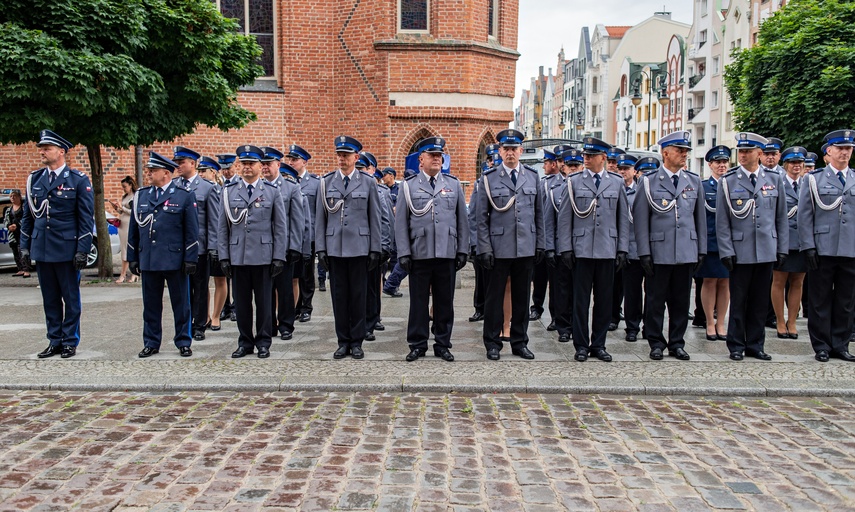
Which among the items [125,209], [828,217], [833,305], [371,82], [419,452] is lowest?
[419,452]

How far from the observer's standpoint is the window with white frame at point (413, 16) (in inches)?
803

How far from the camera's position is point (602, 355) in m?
8.52

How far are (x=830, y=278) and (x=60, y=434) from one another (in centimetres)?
740

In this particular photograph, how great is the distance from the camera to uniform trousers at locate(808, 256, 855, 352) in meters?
8.58

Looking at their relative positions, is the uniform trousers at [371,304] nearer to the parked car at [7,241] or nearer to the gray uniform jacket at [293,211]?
the gray uniform jacket at [293,211]

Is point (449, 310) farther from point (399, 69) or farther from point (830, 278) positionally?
point (399, 69)

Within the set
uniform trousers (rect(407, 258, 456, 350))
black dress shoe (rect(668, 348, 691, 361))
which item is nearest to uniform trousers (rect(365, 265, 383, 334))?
uniform trousers (rect(407, 258, 456, 350))

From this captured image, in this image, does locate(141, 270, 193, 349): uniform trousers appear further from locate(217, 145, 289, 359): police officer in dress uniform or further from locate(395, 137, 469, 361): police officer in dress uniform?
locate(395, 137, 469, 361): police officer in dress uniform

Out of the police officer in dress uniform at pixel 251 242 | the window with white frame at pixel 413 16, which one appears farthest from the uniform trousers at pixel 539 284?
the window with white frame at pixel 413 16

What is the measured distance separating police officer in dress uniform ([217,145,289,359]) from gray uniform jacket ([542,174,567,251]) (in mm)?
2759

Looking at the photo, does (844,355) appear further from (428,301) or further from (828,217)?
(428,301)

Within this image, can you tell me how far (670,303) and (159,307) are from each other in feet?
17.6

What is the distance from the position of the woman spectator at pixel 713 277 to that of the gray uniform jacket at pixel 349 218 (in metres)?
3.82

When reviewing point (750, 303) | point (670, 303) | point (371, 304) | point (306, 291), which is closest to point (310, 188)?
point (306, 291)
